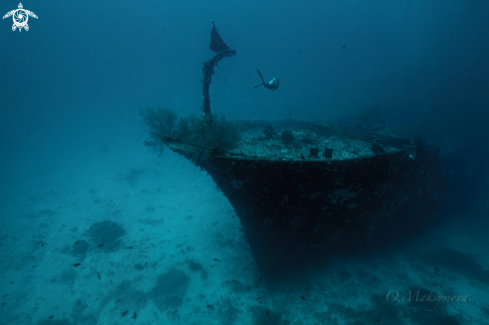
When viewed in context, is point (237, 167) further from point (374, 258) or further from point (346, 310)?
point (374, 258)

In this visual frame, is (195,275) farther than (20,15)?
No

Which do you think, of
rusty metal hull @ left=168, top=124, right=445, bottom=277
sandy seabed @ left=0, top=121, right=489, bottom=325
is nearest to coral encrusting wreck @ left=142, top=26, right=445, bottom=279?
rusty metal hull @ left=168, top=124, right=445, bottom=277

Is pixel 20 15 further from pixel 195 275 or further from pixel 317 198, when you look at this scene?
pixel 317 198

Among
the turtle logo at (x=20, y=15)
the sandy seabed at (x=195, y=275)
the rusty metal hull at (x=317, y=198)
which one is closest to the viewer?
the rusty metal hull at (x=317, y=198)

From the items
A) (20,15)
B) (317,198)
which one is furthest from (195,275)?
(20,15)

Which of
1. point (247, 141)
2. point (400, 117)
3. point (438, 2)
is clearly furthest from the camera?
point (438, 2)

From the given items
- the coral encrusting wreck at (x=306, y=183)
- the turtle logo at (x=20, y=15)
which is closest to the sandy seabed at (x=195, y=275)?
the coral encrusting wreck at (x=306, y=183)

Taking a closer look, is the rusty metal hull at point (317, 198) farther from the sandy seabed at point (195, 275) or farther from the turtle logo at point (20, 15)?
the turtle logo at point (20, 15)

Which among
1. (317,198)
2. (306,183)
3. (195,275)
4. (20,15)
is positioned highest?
(20,15)

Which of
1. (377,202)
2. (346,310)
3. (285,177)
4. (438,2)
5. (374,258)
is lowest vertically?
(346,310)

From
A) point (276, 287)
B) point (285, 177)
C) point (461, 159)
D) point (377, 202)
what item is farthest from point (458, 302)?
point (461, 159)

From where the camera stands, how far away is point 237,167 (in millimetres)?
4988

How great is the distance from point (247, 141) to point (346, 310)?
22.2ft

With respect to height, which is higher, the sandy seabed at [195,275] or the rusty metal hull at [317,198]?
the rusty metal hull at [317,198]
